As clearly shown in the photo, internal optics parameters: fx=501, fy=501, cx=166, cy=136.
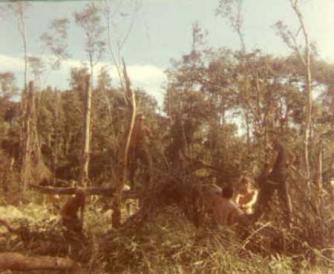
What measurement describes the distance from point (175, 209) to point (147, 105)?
2675cm

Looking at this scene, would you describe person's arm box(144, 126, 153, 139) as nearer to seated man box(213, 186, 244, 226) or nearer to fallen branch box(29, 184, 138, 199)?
fallen branch box(29, 184, 138, 199)

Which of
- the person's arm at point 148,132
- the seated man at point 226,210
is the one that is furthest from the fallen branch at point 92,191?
the seated man at point 226,210

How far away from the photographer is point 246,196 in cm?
947

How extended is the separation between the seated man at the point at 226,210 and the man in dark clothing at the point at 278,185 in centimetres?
33

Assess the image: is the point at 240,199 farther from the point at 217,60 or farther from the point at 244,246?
the point at 217,60

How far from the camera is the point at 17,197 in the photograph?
729 inches

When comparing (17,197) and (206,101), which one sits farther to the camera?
(206,101)

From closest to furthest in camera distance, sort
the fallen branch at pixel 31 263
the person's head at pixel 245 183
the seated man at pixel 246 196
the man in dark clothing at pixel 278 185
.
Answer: the fallen branch at pixel 31 263, the man in dark clothing at pixel 278 185, the person's head at pixel 245 183, the seated man at pixel 246 196

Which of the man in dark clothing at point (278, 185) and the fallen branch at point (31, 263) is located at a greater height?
the man in dark clothing at point (278, 185)

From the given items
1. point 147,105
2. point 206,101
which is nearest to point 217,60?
point 206,101

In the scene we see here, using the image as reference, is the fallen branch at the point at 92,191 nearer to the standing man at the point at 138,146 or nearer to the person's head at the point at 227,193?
the standing man at the point at 138,146

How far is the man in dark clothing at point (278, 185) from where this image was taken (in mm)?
7613

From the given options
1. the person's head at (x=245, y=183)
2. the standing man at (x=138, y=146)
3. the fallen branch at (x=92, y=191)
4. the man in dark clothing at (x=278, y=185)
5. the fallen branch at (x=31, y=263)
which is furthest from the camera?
the person's head at (x=245, y=183)

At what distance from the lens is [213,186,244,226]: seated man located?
25.2 ft
